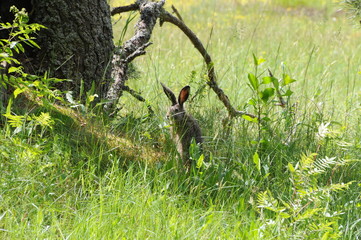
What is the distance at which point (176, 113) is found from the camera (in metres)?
3.56

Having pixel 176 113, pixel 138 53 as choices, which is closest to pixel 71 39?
pixel 138 53

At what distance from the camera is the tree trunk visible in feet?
12.2

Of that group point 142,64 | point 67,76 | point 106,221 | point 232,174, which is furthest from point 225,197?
point 142,64

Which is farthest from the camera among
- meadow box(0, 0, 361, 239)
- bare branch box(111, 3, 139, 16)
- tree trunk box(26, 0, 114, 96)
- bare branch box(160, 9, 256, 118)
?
bare branch box(111, 3, 139, 16)

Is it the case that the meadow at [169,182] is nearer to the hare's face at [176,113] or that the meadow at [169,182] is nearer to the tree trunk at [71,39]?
the hare's face at [176,113]

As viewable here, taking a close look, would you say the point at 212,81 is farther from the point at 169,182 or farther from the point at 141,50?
the point at 169,182

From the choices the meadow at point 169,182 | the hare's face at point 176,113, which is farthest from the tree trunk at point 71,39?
the hare's face at point 176,113

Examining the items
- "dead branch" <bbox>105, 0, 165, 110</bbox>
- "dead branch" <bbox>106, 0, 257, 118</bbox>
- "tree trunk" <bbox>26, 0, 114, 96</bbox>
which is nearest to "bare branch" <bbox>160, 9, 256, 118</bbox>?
"dead branch" <bbox>106, 0, 257, 118</bbox>

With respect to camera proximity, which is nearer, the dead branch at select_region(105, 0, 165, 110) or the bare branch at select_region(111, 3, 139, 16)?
the dead branch at select_region(105, 0, 165, 110)

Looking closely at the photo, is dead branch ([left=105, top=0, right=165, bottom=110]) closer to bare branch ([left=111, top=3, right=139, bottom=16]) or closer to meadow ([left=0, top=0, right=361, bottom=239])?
bare branch ([left=111, top=3, right=139, bottom=16])

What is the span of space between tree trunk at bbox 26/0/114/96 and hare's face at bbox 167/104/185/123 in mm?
545

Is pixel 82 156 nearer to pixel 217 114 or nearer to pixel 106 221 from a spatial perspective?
pixel 106 221

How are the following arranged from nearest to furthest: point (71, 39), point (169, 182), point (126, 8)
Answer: point (169, 182), point (71, 39), point (126, 8)

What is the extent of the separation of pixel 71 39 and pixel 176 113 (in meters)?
0.91
